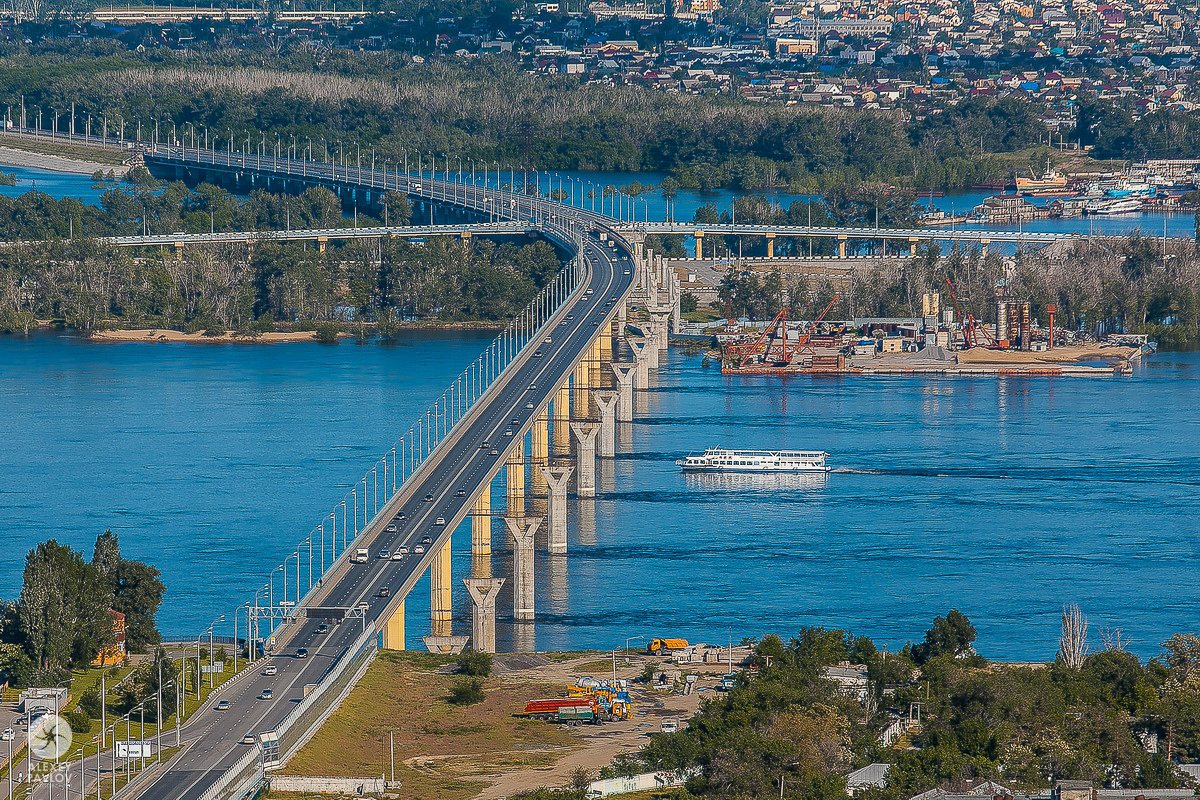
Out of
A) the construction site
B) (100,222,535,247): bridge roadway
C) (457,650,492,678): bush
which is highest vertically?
(457,650,492,678): bush

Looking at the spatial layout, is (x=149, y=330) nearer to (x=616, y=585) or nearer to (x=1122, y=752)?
(x=616, y=585)

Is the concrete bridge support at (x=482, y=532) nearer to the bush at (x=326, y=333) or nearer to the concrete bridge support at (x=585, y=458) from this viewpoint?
the concrete bridge support at (x=585, y=458)

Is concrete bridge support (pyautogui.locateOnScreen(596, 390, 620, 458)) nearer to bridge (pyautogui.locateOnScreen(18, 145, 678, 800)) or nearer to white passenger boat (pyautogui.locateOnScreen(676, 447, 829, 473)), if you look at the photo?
bridge (pyautogui.locateOnScreen(18, 145, 678, 800))

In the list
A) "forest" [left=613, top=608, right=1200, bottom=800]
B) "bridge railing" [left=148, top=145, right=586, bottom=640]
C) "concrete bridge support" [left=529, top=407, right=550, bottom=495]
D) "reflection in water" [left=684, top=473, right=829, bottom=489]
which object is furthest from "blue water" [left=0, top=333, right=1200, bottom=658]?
"forest" [left=613, top=608, right=1200, bottom=800]

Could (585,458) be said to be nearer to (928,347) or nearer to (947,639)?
(947,639)

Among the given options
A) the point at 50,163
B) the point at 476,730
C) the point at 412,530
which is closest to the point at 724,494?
the point at 412,530

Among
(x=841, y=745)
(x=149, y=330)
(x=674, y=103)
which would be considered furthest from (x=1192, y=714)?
(x=674, y=103)

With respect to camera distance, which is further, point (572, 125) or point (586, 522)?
point (572, 125)
